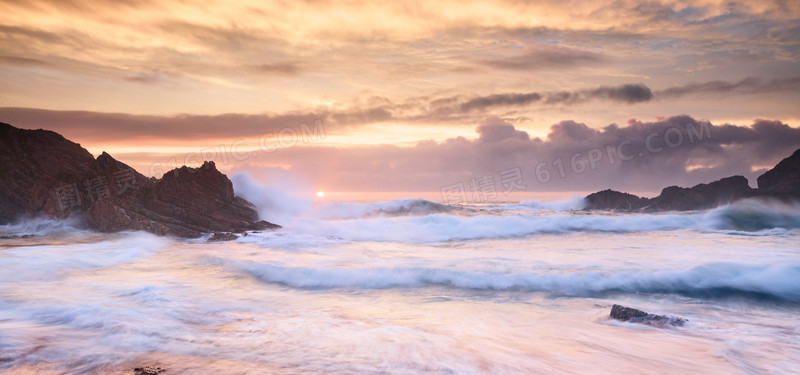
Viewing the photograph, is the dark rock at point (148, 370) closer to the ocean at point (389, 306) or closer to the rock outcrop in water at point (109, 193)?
the ocean at point (389, 306)

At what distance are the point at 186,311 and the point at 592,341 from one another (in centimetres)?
713

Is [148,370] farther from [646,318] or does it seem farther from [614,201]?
[614,201]

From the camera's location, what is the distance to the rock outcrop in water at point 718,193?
141 ft

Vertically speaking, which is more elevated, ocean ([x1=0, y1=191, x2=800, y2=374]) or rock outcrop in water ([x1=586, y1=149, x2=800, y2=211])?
rock outcrop in water ([x1=586, y1=149, x2=800, y2=211])

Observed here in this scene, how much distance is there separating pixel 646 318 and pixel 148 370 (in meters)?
7.58

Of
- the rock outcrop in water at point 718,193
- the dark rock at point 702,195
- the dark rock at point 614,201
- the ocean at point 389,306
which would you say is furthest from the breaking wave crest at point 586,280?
the dark rock at point 614,201

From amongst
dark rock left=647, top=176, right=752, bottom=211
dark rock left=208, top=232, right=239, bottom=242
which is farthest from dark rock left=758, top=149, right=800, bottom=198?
dark rock left=208, top=232, right=239, bottom=242

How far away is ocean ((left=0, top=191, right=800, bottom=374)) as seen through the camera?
18.5ft

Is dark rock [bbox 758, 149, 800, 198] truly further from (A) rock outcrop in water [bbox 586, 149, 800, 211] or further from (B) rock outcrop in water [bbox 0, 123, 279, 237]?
(B) rock outcrop in water [bbox 0, 123, 279, 237]

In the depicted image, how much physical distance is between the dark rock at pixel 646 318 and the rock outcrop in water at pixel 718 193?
149 ft

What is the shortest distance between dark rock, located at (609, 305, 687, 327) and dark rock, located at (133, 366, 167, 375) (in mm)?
7240

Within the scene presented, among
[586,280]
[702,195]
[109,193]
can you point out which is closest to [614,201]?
[702,195]

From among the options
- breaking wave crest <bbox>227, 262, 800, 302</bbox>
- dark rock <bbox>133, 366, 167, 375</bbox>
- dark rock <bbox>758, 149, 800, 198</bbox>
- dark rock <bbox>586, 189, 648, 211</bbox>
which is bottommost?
breaking wave crest <bbox>227, 262, 800, 302</bbox>

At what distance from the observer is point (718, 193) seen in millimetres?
48438
